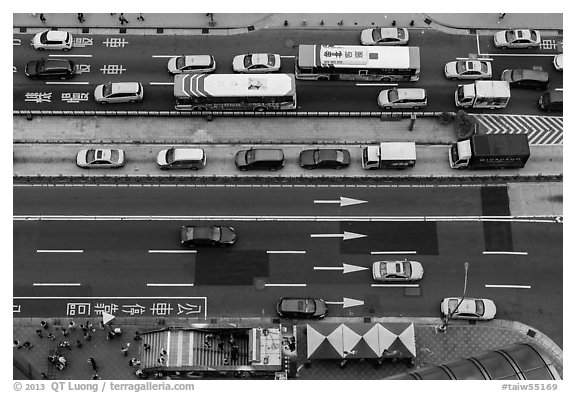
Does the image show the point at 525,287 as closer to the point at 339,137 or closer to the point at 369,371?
the point at 369,371

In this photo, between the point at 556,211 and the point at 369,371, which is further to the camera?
the point at 556,211

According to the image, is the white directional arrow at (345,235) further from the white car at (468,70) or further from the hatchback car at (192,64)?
the hatchback car at (192,64)

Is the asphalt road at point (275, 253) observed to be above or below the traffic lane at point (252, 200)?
below

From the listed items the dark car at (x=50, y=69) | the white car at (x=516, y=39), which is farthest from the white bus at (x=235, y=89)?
the white car at (x=516, y=39)

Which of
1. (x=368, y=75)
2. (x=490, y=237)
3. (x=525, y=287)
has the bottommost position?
(x=525, y=287)

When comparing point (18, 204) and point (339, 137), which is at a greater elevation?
point (339, 137)

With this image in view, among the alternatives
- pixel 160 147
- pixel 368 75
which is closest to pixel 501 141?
pixel 368 75
